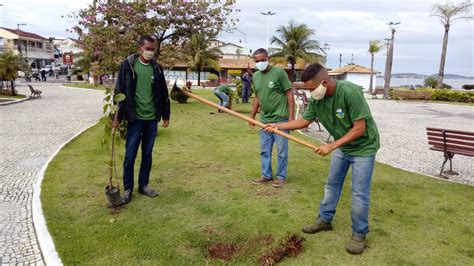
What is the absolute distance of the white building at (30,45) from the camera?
62.7 meters

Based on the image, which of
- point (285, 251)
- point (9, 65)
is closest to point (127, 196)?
point (285, 251)

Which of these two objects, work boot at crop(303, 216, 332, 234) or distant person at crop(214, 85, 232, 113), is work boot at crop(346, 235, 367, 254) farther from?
distant person at crop(214, 85, 232, 113)

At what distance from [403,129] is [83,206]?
11.1 m

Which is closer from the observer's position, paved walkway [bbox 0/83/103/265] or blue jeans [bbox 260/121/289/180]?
paved walkway [bbox 0/83/103/265]

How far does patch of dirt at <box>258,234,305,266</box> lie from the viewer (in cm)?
346

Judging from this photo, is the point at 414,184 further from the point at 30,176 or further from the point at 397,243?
the point at 30,176

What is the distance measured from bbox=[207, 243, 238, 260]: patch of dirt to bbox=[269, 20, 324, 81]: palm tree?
134ft

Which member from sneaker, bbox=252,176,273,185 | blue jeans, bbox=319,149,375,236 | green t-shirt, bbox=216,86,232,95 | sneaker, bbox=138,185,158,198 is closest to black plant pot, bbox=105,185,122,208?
sneaker, bbox=138,185,158,198

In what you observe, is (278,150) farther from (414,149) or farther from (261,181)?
(414,149)

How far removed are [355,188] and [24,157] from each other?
6.54 meters

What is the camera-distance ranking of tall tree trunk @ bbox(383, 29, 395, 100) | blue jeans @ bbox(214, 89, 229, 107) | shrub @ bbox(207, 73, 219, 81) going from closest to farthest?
blue jeans @ bbox(214, 89, 229, 107)
tall tree trunk @ bbox(383, 29, 395, 100)
shrub @ bbox(207, 73, 219, 81)

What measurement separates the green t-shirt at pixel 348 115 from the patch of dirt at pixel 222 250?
4.57 ft

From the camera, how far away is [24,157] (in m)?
7.61

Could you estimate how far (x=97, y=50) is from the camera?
586 inches
